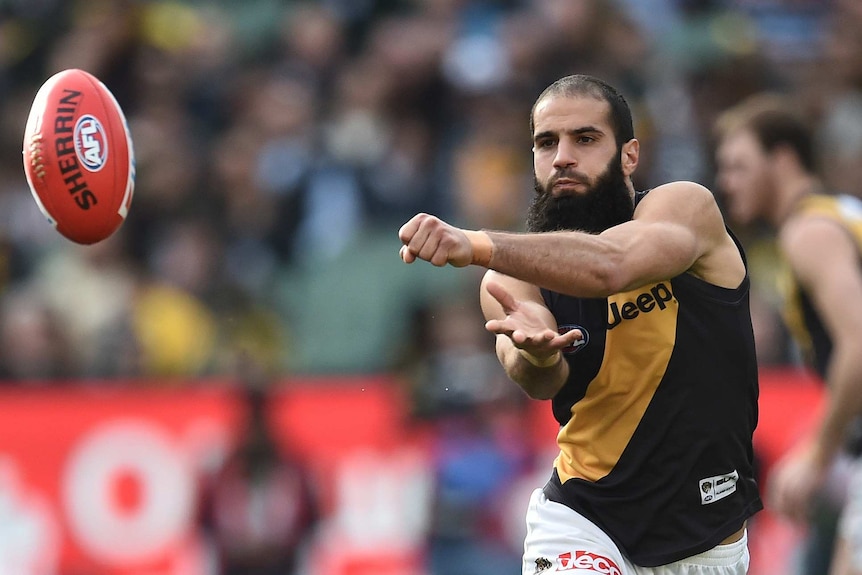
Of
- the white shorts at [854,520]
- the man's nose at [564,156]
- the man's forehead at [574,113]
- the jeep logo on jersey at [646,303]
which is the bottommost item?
the white shorts at [854,520]

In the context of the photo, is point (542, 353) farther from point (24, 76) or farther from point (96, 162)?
point (24, 76)

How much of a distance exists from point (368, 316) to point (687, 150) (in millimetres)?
3016

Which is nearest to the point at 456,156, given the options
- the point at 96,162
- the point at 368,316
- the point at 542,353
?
the point at 368,316

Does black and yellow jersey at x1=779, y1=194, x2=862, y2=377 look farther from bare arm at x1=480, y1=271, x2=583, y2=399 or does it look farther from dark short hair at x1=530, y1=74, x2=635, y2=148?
bare arm at x1=480, y1=271, x2=583, y2=399

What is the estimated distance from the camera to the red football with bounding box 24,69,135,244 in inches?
219

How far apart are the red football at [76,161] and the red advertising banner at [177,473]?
3856mm

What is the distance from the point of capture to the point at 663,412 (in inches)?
201

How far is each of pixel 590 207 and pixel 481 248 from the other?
89 cm

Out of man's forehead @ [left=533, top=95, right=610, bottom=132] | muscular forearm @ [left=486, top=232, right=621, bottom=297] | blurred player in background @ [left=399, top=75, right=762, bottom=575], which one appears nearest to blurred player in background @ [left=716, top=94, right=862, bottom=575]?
blurred player in background @ [left=399, top=75, right=762, bottom=575]

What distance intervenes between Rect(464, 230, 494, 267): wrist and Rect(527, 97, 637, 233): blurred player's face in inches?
30.8

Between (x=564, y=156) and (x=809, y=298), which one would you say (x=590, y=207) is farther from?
(x=809, y=298)

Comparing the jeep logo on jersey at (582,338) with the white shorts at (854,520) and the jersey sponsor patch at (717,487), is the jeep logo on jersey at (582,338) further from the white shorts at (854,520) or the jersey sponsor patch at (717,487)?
the white shorts at (854,520)

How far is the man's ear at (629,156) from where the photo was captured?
17.2 feet

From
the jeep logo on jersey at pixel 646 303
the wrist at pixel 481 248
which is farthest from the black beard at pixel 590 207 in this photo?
the wrist at pixel 481 248
